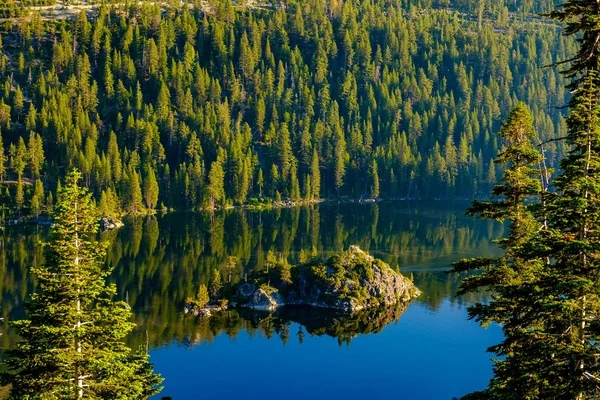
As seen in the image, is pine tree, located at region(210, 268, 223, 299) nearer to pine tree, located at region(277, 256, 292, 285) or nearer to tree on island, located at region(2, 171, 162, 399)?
pine tree, located at region(277, 256, 292, 285)

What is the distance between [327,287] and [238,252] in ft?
126

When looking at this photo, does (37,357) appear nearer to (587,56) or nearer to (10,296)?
(587,56)

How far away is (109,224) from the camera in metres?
170

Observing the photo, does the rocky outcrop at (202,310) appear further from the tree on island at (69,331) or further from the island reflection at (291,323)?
the tree on island at (69,331)

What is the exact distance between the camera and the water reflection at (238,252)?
306 ft

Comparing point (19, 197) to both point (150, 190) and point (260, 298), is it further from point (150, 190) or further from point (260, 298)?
point (260, 298)

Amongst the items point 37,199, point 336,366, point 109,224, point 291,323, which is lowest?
point 336,366

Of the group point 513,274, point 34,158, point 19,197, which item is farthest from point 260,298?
point 34,158

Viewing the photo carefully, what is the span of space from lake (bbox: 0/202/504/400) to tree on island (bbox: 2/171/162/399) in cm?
1138

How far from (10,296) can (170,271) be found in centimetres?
2838

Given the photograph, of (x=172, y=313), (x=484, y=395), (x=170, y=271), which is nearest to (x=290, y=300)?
(x=172, y=313)

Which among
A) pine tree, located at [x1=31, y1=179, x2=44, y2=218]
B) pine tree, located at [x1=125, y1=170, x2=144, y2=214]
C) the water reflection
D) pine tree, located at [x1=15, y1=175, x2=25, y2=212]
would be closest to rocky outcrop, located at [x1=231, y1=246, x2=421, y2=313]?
the water reflection

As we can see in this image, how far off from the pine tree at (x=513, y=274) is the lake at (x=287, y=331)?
87.0ft

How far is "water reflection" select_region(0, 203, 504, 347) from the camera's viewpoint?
306 ft
